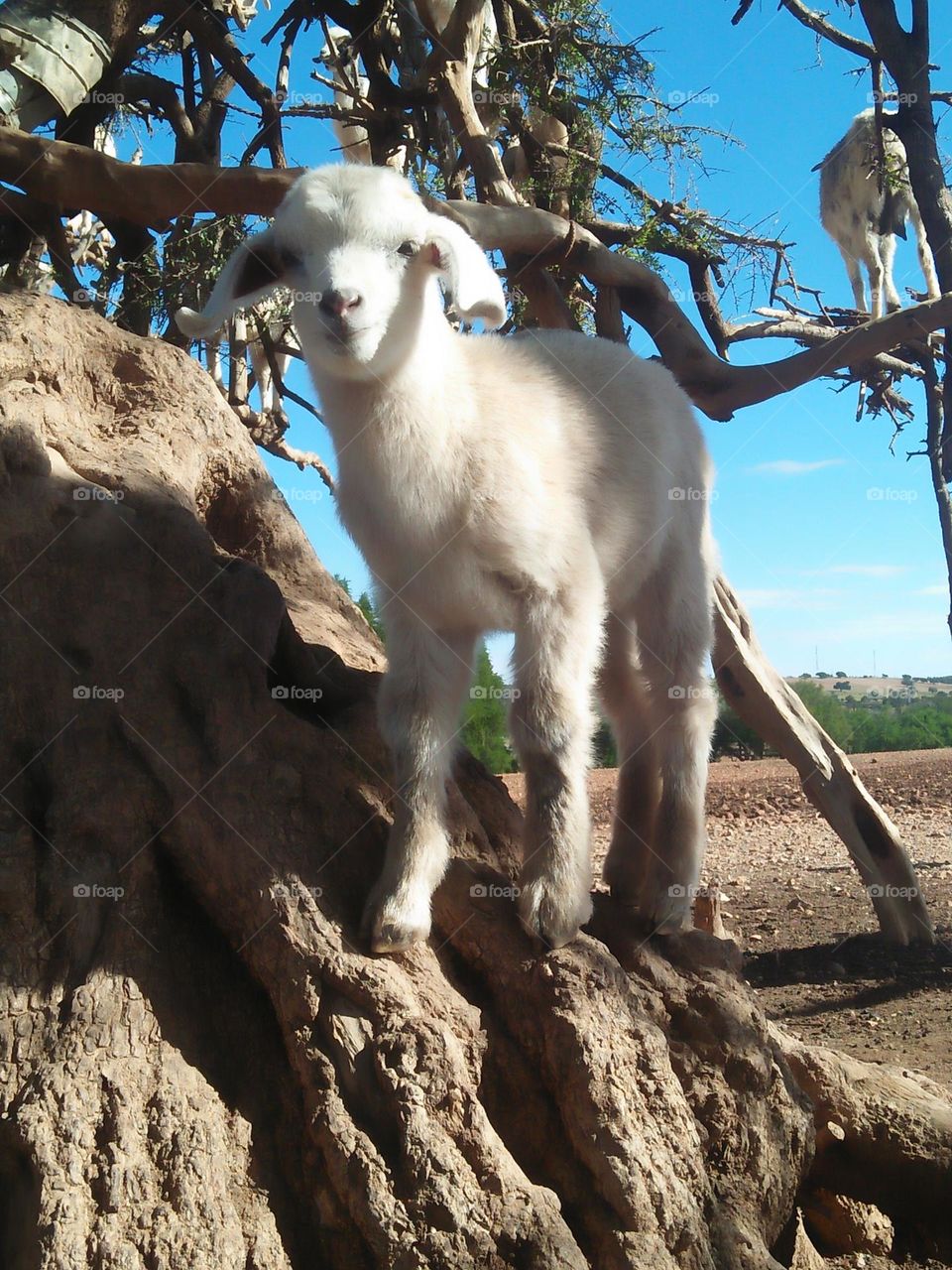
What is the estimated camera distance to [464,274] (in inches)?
138

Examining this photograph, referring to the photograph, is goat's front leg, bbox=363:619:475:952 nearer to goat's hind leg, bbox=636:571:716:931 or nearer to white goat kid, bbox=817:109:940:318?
goat's hind leg, bbox=636:571:716:931

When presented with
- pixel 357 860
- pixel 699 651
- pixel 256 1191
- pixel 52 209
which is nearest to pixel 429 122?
pixel 52 209

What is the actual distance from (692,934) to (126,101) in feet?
22.2

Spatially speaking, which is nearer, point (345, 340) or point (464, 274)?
point (345, 340)

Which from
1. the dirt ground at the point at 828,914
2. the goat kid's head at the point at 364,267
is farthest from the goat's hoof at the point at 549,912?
the dirt ground at the point at 828,914

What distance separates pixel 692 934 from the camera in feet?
12.8

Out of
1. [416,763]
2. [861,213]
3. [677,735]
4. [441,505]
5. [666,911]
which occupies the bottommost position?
[666,911]

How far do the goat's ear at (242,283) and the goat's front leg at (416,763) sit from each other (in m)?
1.09

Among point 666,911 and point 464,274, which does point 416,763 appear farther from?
point 464,274

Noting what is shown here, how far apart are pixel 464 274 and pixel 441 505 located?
0.71 m

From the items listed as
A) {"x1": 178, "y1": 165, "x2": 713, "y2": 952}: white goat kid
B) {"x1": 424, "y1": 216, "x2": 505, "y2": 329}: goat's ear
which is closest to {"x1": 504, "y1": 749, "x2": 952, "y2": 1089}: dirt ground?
{"x1": 178, "y1": 165, "x2": 713, "y2": 952}: white goat kid

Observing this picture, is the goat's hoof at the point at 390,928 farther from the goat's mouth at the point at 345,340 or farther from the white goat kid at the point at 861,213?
the white goat kid at the point at 861,213

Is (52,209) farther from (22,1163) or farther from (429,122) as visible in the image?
(22,1163)

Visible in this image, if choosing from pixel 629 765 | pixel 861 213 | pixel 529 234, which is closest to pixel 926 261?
pixel 861 213
